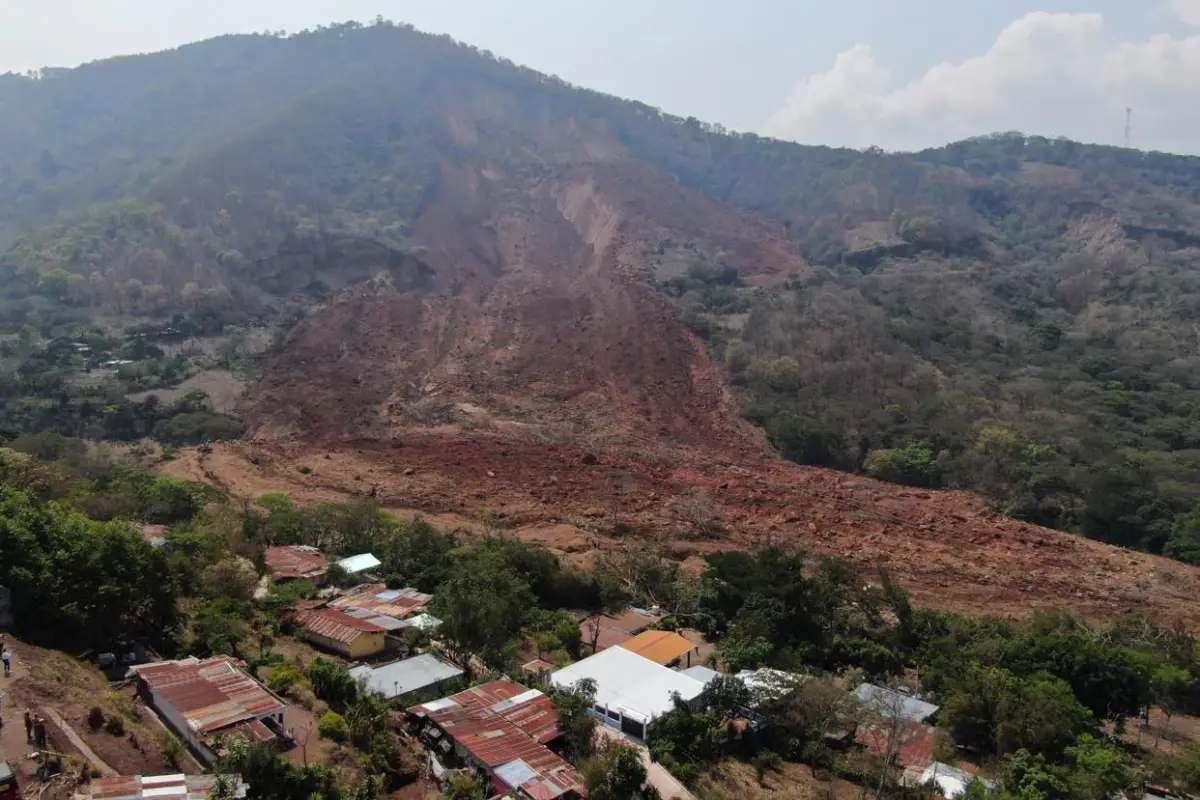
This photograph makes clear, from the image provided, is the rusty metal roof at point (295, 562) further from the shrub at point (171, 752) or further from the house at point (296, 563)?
the shrub at point (171, 752)

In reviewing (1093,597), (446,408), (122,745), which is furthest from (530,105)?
(122,745)

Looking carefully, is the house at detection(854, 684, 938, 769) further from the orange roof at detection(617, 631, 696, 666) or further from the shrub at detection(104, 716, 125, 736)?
the shrub at detection(104, 716, 125, 736)

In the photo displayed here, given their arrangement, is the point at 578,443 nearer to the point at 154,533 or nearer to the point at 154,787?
the point at 154,533

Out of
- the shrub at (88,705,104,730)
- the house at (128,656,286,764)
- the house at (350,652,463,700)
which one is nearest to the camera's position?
the shrub at (88,705,104,730)

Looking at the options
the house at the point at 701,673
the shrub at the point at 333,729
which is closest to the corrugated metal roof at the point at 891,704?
the house at the point at 701,673

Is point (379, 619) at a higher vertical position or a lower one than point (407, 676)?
higher

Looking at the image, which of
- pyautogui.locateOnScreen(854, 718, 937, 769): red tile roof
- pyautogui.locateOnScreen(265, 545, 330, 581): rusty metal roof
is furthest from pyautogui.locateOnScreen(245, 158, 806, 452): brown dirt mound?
pyautogui.locateOnScreen(854, 718, 937, 769): red tile roof

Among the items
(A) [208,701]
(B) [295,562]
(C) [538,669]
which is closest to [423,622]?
(C) [538,669]
